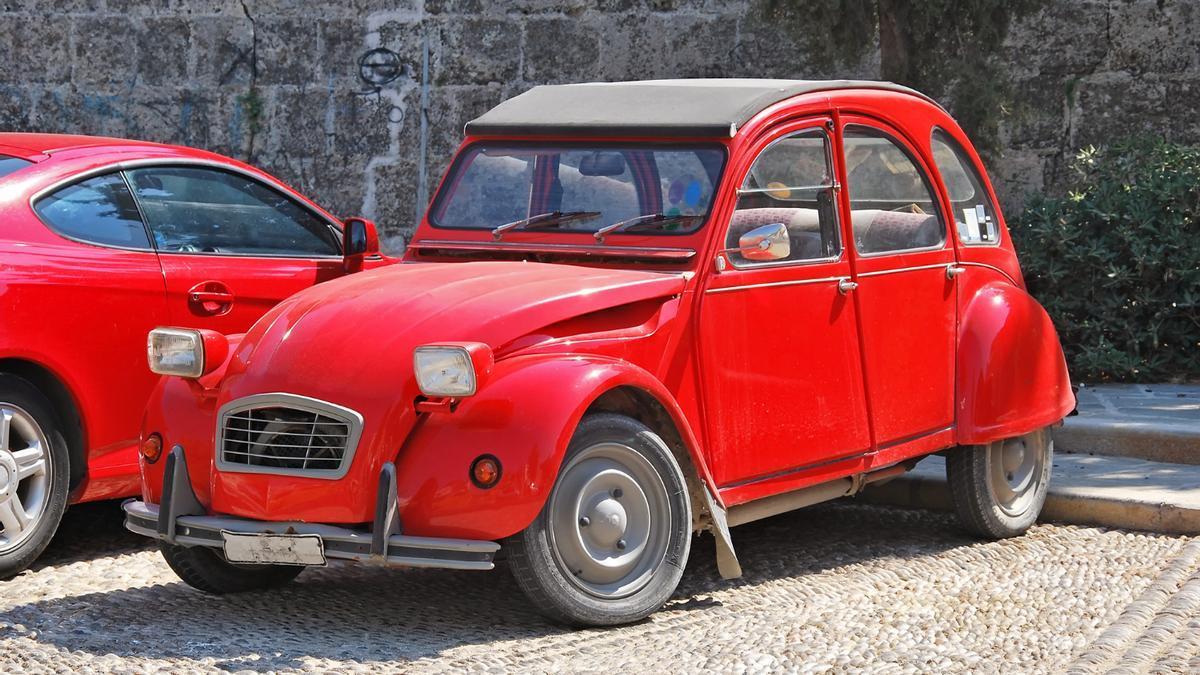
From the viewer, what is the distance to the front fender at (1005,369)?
21.7ft

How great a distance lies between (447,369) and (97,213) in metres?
2.34

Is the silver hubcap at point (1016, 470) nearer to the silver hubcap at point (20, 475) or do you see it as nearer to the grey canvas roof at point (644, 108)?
the grey canvas roof at point (644, 108)

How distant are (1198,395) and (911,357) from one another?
11.9ft

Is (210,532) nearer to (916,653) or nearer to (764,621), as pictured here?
(764,621)

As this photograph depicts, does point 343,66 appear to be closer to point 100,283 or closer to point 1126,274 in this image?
point 1126,274

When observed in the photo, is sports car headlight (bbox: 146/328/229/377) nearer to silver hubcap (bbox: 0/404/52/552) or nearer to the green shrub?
silver hubcap (bbox: 0/404/52/552)

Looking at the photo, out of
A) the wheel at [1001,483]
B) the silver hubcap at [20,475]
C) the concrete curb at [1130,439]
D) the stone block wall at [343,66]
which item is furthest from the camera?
the stone block wall at [343,66]

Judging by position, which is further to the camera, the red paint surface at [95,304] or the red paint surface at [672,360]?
the red paint surface at [95,304]

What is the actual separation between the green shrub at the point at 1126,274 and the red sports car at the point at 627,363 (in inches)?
119

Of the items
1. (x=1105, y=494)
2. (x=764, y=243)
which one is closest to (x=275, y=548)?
(x=764, y=243)

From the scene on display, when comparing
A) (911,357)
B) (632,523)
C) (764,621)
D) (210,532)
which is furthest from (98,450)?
(911,357)

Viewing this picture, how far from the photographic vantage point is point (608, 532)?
5117mm

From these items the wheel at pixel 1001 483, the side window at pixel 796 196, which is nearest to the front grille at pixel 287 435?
the side window at pixel 796 196

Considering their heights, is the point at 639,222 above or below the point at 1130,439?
above
